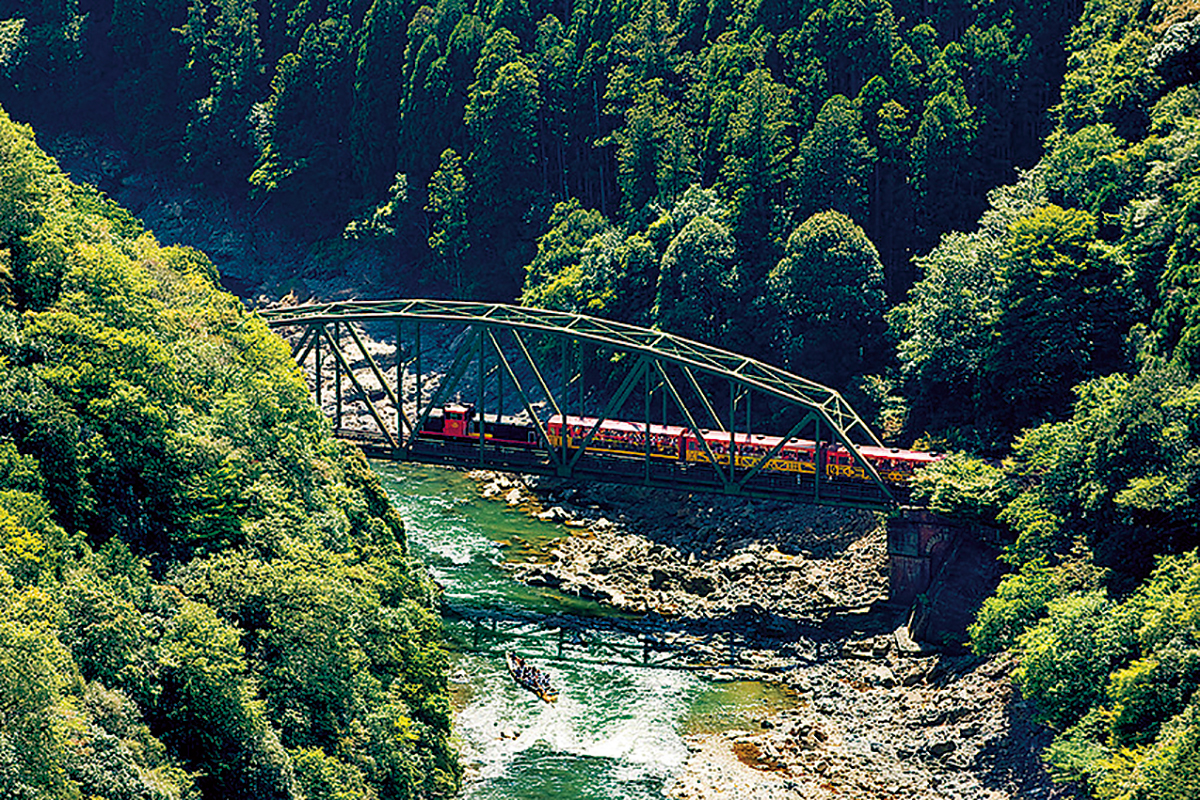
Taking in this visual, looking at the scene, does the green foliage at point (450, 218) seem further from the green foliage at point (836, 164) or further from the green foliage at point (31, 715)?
the green foliage at point (31, 715)

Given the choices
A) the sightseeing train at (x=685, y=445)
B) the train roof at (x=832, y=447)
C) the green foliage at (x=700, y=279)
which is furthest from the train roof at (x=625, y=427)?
the green foliage at (x=700, y=279)

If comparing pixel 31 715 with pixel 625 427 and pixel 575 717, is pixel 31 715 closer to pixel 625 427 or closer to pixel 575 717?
pixel 575 717

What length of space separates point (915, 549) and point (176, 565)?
3157 cm

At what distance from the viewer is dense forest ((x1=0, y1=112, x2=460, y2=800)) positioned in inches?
1624

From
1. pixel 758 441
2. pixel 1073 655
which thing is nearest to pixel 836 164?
pixel 758 441

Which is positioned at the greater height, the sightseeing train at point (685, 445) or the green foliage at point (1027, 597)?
the sightseeing train at point (685, 445)

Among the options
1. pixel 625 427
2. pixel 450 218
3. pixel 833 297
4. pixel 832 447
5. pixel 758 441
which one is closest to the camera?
pixel 832 447

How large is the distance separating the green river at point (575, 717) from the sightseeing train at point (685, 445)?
661cm

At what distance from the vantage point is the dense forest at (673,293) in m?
48.8

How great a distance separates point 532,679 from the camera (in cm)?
6319

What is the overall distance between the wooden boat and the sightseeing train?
12.7 meters

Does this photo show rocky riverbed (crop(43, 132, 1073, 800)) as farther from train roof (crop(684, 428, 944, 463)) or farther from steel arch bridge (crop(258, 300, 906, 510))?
steel arch bridge (crop(258, 300, 906, 510))

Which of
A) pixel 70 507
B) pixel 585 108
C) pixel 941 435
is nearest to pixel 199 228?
pixel 585 108

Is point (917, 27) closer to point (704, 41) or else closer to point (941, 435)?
point (704, 41)
